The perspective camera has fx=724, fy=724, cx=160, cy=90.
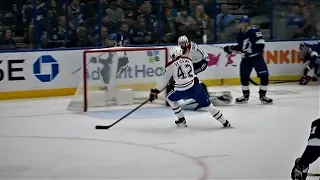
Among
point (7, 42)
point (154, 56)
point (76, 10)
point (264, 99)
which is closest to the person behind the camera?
point (264, 99)

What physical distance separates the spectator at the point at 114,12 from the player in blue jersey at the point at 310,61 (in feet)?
10.1

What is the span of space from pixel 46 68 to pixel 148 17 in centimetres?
207

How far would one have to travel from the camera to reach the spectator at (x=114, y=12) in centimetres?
1143

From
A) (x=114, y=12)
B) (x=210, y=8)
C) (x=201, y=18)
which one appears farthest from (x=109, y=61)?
(x=210, y=8)

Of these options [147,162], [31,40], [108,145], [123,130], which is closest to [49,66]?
[31,40]

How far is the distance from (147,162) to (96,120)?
8.08ft

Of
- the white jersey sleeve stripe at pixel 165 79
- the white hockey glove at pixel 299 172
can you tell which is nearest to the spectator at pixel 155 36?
the white jersey sleeve stripe at pixel 165 79

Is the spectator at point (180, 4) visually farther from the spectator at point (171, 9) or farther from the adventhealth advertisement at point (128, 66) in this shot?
the adventhealth advertisement at point (128, 66)

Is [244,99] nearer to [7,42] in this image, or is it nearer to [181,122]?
[181,122]

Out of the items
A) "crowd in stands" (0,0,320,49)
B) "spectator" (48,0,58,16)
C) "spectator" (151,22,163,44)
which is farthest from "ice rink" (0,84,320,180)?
"spectator" (151,22,163,44)

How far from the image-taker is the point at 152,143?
6.82 m

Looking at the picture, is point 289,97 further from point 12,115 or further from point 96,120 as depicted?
point 12,115

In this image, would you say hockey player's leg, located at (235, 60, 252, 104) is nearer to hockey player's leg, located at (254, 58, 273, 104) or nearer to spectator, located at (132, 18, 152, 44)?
hockey player's leg, located at (254, 58, 273, 104)

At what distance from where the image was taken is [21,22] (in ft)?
35.3
